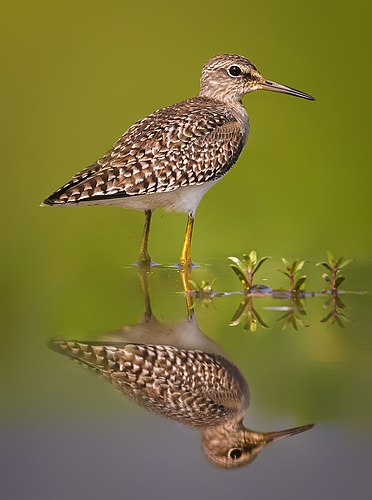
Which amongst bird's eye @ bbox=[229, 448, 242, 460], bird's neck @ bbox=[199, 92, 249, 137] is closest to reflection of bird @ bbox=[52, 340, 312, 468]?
bird's eye @ bbox=[229, 448, 242, 460]

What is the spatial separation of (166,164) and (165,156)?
0.10 metres

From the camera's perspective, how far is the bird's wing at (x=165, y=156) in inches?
371

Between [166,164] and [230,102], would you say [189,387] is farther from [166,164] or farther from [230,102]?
[230,102]

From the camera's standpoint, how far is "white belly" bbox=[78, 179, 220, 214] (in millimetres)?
9859

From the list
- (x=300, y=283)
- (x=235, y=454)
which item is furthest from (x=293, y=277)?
(x=235, y=454)

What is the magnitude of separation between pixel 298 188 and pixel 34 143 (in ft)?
13.4

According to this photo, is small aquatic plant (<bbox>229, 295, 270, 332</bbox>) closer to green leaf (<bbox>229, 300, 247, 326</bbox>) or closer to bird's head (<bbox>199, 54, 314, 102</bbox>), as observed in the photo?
green leaf (<bbox>229, 300, 247, 326</bbox>)

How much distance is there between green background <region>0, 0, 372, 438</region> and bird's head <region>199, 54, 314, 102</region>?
1.39m

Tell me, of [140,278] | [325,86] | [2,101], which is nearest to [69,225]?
[140,278]

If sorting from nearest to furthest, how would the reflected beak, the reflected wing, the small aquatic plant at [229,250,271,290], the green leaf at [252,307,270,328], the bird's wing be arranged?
the reflected beak
the reflected wing
the green leaf at [252,307,270,328]
the small aquatic plant at [229,250,271,290]
the bird's wing

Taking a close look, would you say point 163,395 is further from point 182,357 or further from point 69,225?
point 69,225

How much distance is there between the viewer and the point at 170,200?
33.2 ft

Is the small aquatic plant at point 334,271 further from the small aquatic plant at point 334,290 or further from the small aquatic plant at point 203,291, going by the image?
the small aquatic plant at point 203,291

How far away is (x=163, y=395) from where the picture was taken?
542cm
